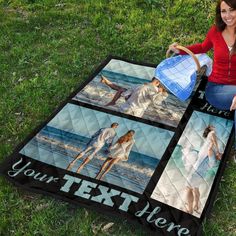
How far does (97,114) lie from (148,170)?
34.1 inches

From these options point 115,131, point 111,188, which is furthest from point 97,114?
point 111,188

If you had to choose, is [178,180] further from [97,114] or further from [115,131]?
[97,114]

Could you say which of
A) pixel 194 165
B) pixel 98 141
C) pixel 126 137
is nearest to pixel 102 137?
pixel 98 141

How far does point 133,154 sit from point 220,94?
995 millimetres

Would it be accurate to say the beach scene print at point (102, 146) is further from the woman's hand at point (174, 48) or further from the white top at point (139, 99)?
the woman's hand at point (174, 48)

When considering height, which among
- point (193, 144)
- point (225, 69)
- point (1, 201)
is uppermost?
point (225, 69)

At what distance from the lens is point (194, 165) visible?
3.45m

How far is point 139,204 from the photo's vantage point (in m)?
3.18

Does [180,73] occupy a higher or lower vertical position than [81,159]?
higher

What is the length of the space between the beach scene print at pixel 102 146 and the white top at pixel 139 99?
15 centimetres

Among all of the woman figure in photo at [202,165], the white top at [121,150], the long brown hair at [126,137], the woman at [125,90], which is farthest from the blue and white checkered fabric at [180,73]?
the white top at [121,150]

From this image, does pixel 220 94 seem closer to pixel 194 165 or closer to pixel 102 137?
pixel 194 165

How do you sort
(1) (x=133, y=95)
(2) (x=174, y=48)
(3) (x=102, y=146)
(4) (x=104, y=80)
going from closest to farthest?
(3) (x=102, y=146) → (2) (x=174, y=48) → (1) (x=133, y=95) → (4) (x=104, y=80)

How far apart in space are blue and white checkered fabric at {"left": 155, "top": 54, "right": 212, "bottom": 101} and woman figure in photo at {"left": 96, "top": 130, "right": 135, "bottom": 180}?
0.70 meters
